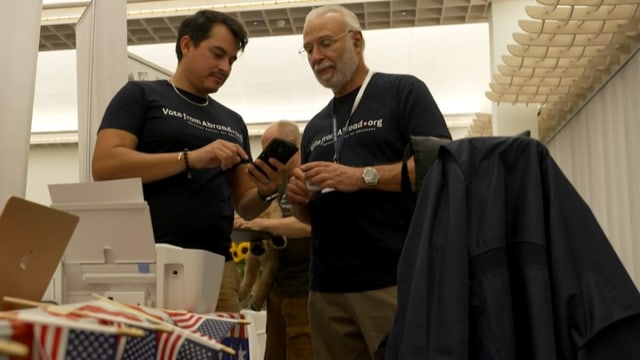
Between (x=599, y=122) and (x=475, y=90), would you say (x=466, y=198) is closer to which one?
(x=599, y=122)

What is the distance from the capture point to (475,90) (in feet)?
24.9

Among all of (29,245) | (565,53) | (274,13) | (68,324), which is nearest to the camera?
(68,324)

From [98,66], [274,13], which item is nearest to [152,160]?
[98,66]

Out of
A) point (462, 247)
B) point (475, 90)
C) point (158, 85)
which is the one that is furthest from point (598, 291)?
point (475, 90)

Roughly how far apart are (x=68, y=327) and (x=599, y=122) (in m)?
3.81

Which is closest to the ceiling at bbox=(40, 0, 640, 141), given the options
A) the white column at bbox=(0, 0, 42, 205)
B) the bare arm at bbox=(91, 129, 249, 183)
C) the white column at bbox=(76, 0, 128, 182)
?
the white column at bbox=(76, 0, 128, 182)

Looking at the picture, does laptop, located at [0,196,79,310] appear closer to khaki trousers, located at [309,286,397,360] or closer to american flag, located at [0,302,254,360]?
american flag, located at [0,302,254,360]

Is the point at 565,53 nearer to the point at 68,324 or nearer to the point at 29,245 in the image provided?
the point at 29,245

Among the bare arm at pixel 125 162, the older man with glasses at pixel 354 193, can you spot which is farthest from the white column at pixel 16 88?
the older man with glasses at pixel 354 193

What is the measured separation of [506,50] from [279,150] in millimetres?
3531

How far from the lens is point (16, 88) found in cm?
224

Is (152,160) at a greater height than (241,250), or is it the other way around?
(152,160)

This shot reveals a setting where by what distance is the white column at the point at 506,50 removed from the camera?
17.0ft

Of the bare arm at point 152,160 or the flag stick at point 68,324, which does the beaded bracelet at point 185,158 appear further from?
the flag stick at point 68,324
